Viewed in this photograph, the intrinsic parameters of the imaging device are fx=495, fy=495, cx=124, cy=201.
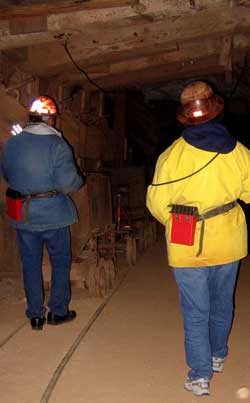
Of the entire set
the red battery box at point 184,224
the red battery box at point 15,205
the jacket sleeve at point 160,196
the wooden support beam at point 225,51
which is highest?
the wooden support beam at point 225,51

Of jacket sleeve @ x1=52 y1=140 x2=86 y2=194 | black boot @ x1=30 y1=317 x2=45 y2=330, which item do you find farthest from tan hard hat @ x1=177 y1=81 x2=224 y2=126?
black boot @ x1=30 y1=317 x2=45 y2=330

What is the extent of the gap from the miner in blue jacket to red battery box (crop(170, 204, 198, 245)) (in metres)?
1.48

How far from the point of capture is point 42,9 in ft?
14.1

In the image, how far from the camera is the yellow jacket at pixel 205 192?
2.95 m

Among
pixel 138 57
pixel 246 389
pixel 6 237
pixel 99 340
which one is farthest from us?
pixel 138 57

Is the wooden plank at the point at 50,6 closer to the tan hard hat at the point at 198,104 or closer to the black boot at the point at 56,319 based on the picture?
the tan hard hat at the point at 198,104

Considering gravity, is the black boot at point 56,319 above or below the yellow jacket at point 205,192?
below

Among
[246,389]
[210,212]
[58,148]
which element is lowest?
[246,389]

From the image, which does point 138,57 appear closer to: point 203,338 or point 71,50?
point 71,50

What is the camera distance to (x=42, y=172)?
13.7 feet

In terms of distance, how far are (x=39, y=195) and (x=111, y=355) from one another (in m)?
1.45

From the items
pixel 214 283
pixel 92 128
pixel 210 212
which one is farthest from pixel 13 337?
pixel 92 128

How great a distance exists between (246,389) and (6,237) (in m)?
3.38

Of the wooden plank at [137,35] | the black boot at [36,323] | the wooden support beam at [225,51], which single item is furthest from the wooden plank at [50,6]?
the black boot at [36,323]
